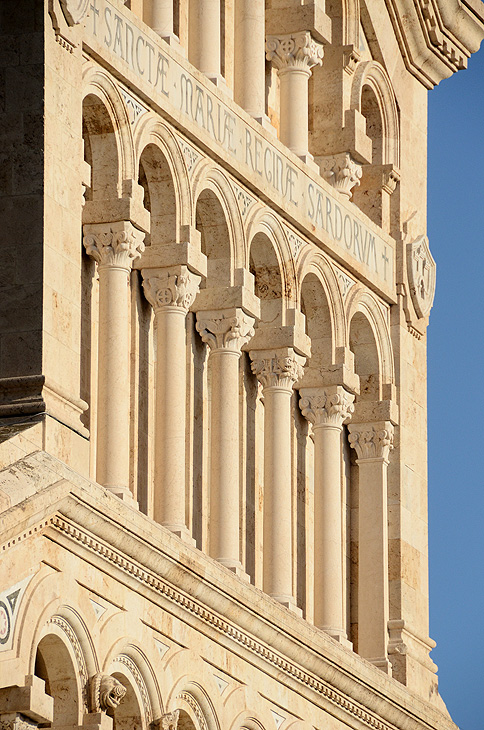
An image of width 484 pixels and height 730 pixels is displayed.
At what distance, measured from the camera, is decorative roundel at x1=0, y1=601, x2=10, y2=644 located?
24.3 metres

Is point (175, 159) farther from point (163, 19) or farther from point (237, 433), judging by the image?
point (237, 433)

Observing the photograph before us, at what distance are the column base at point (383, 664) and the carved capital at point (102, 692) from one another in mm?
7860

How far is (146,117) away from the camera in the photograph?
29266 millimetres

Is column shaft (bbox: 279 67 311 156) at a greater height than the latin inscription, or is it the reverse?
column shaft (bbox: 279 67 311 156)

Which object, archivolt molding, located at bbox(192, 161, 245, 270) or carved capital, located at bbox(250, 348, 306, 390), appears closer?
archivolt molding, located at bbox(192, 161, 245, 270)

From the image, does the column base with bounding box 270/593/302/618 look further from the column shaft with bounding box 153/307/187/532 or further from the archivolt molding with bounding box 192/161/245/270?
the archivolt molding with bounding box 192/161/245/270

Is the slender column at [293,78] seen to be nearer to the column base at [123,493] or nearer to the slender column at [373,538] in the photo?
the slender column at [373,538]

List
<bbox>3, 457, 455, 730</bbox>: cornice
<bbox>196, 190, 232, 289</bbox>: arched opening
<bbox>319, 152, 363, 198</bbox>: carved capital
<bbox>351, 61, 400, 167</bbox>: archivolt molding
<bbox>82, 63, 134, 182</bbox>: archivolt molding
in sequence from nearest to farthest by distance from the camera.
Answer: <bbox>3, 457, 455, 730</bbox>: cornice
<bbox>82, 63, 134, 182</bbox>: archivolt molding
<bbox>196, 190, 232, 289</bbox>: arched opening
<bbox>319, 152, 363, 198</bbox>: carved capital
<bbox>351, 61, 400, 167</bbox>: archivolt molding

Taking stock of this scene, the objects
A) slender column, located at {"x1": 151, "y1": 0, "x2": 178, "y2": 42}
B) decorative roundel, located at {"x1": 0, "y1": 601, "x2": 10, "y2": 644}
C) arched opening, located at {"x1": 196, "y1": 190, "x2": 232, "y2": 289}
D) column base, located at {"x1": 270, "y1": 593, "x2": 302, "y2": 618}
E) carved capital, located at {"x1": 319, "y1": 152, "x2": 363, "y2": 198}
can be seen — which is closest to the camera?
decorative roundel, located at {"x1": 0, "y1": 601, "x2": 10, "y2": 644}

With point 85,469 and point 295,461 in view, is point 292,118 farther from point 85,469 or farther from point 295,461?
point 85,469

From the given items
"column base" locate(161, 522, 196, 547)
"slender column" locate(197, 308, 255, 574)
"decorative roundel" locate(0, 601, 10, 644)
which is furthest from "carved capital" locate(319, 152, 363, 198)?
"decorative roundel" locate(0, 601, 10, 644)

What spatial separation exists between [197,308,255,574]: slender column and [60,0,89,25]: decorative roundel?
14.6 feet

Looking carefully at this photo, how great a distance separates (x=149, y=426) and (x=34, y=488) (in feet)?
17.9

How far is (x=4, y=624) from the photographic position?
24.4m
